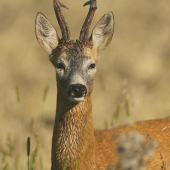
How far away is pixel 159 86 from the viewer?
1120 cm

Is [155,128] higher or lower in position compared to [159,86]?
lower

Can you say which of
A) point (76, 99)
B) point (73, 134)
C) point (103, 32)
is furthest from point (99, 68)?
point (76, 99)

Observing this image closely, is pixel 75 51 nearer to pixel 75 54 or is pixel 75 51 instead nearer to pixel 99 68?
pixel 75 54

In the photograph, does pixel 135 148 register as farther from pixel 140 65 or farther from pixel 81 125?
pixel 140 65

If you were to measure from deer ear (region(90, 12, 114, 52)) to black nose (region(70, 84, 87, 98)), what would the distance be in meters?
1.08

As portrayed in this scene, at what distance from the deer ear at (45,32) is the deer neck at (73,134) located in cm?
89

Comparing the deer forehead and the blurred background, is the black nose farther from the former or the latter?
the blurred background

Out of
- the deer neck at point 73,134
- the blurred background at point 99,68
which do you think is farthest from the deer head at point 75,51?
the blurred background at point 99,68

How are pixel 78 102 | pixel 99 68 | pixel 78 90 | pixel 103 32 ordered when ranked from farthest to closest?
1. pixel 99 68
2. pixel 103 32
3. pixel 78 102
4. pixel 78 90

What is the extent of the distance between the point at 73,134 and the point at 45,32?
159 cm

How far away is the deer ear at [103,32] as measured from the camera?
16.8 ft

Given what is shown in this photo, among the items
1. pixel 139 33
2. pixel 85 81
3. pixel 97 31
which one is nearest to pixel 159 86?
pixel 139 33

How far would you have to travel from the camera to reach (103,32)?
206 inches

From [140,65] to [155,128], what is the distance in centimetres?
678
